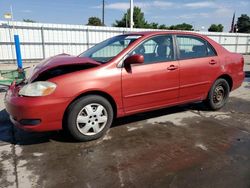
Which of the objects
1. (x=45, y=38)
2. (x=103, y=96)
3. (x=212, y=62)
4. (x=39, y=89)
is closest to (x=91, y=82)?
(x=103, y=96)

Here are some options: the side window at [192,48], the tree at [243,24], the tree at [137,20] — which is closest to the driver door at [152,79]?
the side window at [192,48]

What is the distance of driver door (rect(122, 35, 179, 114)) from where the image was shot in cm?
367

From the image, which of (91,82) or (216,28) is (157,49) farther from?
(216,28)

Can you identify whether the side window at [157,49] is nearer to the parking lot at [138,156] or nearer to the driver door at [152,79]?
the driver door at [152,79]

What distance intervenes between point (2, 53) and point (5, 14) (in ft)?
14.0

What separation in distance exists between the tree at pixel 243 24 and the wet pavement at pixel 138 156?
75637 mm

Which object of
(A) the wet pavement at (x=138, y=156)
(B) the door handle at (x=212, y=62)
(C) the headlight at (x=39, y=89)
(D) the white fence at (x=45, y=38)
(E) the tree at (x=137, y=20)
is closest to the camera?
(A) the wet pavement at (x=138, y=156)

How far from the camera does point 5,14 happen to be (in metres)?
10.8

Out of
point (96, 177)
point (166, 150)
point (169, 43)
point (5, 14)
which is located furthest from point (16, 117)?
point (5, 14)

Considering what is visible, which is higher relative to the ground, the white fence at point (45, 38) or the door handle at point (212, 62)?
the white fence at point (45, 38)

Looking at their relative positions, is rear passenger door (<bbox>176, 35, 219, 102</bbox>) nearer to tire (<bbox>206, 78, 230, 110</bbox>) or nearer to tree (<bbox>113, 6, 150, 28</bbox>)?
tire (<bbox>206, 78, 230, 110</bbox>)

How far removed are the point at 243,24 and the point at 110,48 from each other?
3202 inches

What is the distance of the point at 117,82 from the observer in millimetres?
3520

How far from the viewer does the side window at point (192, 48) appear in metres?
4.30
